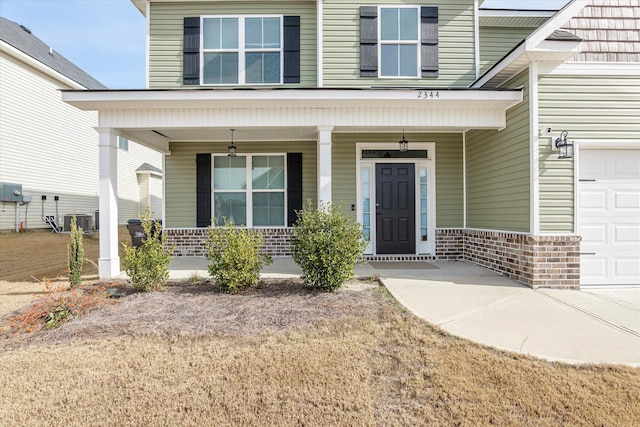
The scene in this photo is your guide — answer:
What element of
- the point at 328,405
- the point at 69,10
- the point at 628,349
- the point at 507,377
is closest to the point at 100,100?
the point at 328,405

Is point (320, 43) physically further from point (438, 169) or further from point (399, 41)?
point (438, 169)

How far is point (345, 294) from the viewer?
4.78 m

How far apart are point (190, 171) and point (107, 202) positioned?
2.44 m

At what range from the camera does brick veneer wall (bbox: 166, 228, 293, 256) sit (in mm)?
8133

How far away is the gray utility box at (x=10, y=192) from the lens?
11.2 meters

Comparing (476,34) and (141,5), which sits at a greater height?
(141,5)

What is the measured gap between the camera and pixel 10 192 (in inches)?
449

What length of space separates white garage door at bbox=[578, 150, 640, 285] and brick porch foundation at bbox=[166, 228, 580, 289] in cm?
37

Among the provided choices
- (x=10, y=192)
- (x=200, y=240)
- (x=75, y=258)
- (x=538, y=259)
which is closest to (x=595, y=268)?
(x=538, y=259)

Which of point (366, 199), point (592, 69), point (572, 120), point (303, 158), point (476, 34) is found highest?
point (476, 34)

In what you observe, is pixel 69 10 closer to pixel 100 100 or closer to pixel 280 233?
pixel 100 100

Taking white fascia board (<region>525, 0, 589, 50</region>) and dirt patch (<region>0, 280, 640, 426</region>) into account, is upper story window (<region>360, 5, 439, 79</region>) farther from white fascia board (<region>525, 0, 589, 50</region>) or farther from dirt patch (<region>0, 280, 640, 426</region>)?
dirt patch (<region>0, 280, 640, 426</region>)

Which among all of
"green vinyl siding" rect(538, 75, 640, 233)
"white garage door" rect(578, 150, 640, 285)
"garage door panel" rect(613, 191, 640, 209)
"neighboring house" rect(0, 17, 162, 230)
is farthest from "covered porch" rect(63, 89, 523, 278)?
"neighboring house" rect(0, 17, 162, 230)

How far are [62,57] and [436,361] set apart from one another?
20297 millimetres
